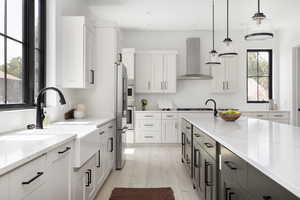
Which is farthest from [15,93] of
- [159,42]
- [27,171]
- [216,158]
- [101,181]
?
[159,42]

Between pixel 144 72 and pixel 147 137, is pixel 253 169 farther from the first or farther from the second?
pixel 144 72

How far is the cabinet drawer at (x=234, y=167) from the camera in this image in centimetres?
144

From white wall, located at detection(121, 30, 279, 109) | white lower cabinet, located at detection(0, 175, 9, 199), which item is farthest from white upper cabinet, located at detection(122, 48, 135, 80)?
white lower cabinet, located at detection(0, 175, 9, 199)

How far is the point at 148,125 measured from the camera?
6.37 metres

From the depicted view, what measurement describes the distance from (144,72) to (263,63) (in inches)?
126

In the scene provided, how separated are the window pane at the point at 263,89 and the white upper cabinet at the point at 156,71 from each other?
235cm

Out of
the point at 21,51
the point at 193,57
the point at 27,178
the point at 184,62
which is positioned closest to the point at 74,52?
the point at 21,51

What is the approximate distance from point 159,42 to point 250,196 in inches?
236

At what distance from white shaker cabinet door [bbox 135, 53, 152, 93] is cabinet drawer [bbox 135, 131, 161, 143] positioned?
1.08m

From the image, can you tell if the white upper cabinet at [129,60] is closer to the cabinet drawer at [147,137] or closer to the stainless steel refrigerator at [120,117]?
the cabinet drawer at [147,137]

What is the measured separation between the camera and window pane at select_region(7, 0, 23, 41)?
2.59 m

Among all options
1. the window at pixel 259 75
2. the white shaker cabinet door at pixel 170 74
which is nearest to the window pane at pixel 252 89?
the window at pixel 259 75

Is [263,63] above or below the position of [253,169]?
above

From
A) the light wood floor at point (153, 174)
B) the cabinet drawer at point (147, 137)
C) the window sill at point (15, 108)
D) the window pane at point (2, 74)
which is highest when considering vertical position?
the window pane at point (2, 74)
